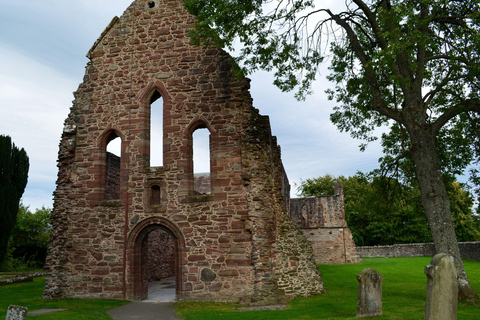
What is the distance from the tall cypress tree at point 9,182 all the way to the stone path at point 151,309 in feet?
37.8

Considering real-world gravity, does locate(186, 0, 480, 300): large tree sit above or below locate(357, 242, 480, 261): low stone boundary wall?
above

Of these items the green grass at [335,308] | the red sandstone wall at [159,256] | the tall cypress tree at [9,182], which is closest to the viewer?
the green grass at [335,308]

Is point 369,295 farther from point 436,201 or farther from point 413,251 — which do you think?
point 413,251

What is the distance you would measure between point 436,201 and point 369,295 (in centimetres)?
371

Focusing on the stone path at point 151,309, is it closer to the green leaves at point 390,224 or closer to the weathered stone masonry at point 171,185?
the weathered stone masonry at point 171,185

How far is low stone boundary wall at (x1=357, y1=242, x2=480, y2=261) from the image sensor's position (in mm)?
26442

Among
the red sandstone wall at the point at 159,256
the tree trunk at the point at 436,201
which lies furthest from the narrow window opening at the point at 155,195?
the tree trunk at the point at 436,201

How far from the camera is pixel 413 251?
32.6 m

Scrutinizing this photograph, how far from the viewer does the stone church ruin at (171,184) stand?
12.0m

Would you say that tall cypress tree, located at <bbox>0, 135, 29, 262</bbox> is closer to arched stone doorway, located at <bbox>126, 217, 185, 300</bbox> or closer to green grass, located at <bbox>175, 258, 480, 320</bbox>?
arched stone doorway, located at <bbox>126, 217, 185, 300</bbox>

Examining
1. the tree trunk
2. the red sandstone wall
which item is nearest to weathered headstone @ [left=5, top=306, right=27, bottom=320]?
the tree trunk

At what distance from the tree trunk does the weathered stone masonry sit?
3.98m

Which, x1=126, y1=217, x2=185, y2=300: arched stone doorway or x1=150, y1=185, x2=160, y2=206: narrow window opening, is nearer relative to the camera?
x1=126, y1=217, x2=185, y2=300: arched stone doorway

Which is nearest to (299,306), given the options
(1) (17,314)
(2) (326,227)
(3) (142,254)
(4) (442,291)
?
(4) (442,291)
